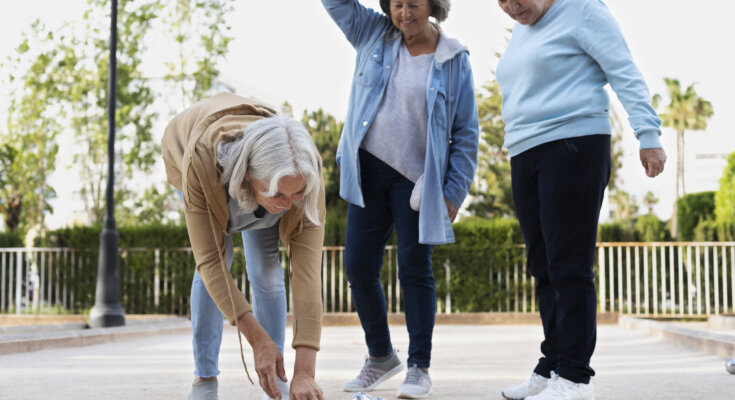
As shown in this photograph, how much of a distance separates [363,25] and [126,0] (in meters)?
11.5

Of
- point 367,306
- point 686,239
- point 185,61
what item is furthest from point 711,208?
point 367,306

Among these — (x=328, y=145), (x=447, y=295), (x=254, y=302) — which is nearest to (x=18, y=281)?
(x=447, y=295)

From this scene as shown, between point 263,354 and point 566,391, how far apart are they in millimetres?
1160

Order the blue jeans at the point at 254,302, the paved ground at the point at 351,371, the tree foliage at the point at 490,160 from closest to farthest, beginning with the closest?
the blue jeans at the point at 254,302
the paved ground at the point at 351,371
the tree foliage at the point at 490,160

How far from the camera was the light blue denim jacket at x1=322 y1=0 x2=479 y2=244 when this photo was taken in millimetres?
3680

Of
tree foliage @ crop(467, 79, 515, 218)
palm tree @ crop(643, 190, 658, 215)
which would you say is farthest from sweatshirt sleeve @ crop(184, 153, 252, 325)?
palm tree @ crop(643, 190, 658, 215)

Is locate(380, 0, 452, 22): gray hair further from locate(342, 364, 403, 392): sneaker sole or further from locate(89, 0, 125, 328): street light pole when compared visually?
locate(89, 0, 125, 328): street light pole

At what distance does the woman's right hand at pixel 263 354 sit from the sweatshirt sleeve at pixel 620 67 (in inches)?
58.8

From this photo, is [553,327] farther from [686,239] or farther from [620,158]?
[620,158]

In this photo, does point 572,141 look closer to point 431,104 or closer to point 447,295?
point 431,104

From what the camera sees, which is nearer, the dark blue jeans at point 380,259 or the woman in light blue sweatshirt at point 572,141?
the woman in light blue sweatshirt at point 572,141

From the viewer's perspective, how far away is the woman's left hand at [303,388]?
2.45 metres

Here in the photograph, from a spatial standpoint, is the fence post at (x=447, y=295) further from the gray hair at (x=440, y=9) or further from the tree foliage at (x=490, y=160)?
the tree foliage at (x=490, y=160)

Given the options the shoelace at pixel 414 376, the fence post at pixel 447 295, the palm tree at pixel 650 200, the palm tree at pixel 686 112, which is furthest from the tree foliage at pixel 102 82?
the palm tree at pixel 686 112
